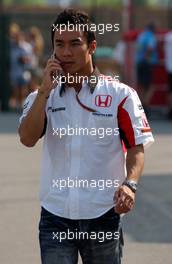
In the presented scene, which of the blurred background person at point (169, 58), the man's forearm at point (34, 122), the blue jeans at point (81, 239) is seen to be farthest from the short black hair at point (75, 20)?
the blurred background person at point (169, 58)

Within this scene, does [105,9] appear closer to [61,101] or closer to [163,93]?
[163,93]

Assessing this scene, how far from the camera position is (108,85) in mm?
5023

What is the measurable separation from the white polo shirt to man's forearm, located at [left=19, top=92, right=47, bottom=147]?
3.7 inches

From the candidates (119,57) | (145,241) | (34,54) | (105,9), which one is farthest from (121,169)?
(105,9)

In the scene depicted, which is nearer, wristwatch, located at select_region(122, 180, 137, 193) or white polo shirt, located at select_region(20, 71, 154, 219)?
wristwatch, located at select_region(122, 180, 137, 193)

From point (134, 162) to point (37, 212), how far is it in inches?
201

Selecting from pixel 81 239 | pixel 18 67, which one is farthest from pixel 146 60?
pixel 81 239

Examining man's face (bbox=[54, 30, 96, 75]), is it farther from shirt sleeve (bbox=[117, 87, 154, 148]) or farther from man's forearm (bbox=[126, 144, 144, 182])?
man's forearm (bbox=[126, 144, 144, 182])

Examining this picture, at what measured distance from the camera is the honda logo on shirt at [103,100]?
4.94 m

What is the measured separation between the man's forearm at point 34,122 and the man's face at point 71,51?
20 centimetres

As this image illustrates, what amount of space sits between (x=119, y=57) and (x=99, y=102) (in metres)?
17.8

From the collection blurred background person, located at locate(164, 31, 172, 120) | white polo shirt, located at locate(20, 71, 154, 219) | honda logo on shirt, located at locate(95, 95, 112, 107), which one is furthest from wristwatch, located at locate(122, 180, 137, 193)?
blurred background person, located at locate(164, 31, 172, 120)

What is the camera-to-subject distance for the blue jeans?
495 centimetres

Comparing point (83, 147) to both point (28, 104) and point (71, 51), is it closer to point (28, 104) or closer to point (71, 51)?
point (28, 104)
